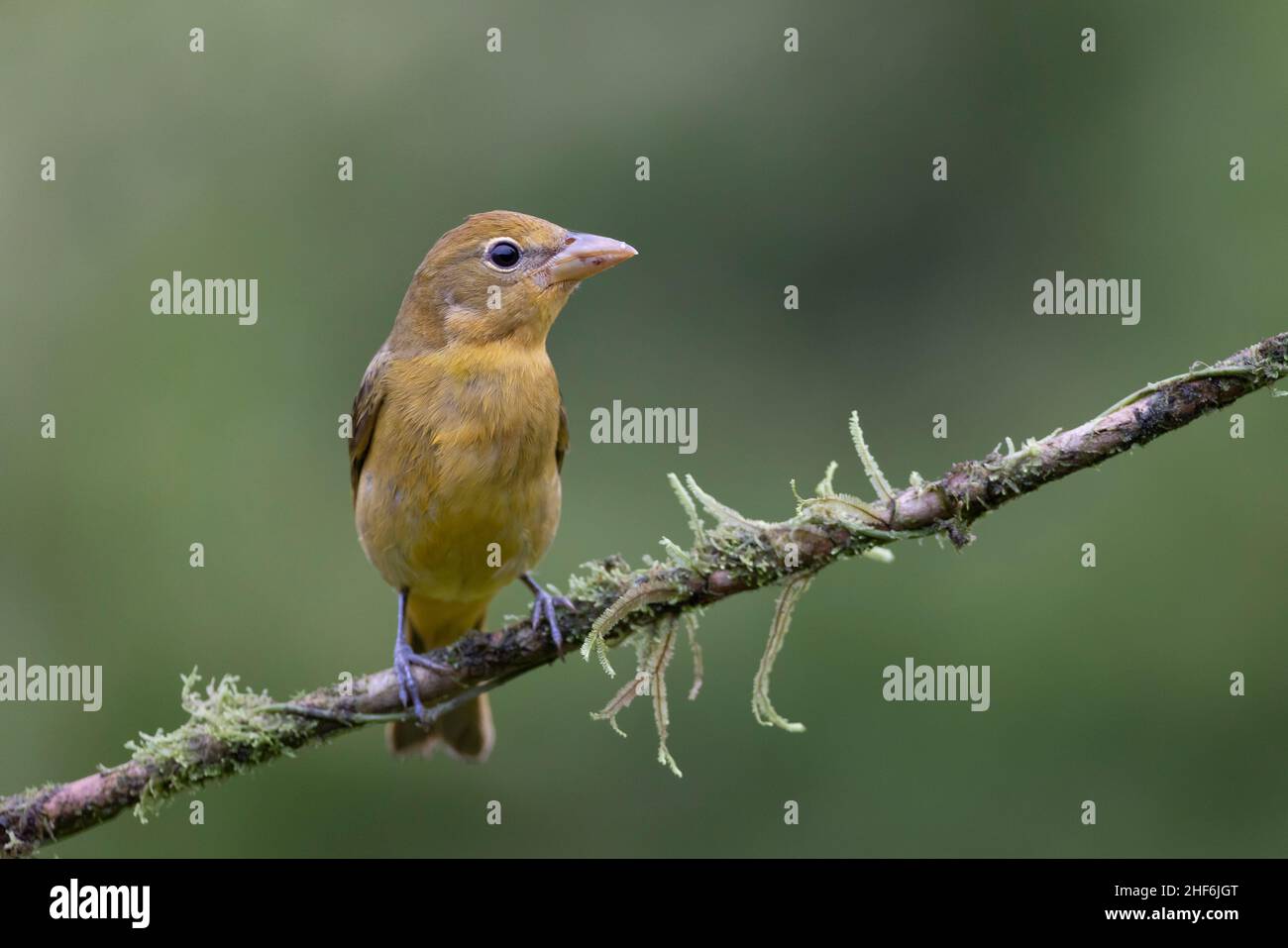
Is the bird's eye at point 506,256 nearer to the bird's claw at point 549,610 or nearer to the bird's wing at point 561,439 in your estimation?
the bird's wing at point 561,439

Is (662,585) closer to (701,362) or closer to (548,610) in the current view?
(548,610)

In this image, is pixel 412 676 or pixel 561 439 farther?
pixel 561 439

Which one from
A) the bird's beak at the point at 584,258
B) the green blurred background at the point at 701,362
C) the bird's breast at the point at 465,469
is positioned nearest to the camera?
the bird's breast at the point at 465,469

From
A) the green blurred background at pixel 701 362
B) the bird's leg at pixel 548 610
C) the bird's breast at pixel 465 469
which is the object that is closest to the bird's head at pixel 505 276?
the bird's breast at pixel 465 469

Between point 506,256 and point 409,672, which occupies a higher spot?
point 506,256

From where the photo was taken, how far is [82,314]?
8500 mm

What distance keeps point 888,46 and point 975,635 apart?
4106 millimetres

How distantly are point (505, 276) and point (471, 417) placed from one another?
20.3 inches

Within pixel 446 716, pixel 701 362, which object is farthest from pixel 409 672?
pixel 701 362

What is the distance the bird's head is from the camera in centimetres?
487

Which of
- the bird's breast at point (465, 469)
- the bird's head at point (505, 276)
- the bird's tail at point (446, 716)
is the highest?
the bird's head at point (505, 276)

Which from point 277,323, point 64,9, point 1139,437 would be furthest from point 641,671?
point 64,9

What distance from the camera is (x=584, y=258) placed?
484 cm

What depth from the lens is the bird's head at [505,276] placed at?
4871 millimetres
